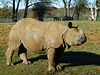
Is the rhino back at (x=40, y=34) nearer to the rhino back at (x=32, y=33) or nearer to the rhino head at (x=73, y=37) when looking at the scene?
the rhino back at (x=32, y=33)

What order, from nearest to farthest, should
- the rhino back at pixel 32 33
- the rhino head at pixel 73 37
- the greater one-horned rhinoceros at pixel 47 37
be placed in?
the rhino head at pixel 73 37 → the greater one-horned rhinoceros at pixel 47 37 → the rhino back at pixel 32 33

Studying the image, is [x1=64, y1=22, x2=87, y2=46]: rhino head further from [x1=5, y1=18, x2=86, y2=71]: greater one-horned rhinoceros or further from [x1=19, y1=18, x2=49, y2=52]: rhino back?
[x1=19, y1=18, x2=49, y2=52]: rhino back

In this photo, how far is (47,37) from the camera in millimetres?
4684

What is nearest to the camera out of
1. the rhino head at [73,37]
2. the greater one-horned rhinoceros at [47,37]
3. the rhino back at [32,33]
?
the rhino head at [73,37]

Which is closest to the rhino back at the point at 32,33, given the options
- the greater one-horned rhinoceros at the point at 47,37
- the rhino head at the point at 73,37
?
the greater one-horned rhinoceros at the point at 47,37

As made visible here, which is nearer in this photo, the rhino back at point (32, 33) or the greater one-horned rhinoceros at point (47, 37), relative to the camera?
the greater one-horned rhinoceros at point (47, 37)

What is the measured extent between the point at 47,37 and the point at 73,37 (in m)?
0.94

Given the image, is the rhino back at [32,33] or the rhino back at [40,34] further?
the rhino back at [32,33]

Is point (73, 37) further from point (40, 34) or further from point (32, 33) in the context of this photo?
point (32, 33)

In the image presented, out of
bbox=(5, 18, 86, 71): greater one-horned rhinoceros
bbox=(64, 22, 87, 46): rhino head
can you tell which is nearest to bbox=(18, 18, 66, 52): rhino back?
bbox=(5, 18, 86, 71): greater one-horned rhinoceros

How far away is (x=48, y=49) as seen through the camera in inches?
190

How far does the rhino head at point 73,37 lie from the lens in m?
4.39

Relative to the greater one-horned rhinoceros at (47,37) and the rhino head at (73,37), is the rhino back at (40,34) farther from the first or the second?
the rhino head at (73,37)

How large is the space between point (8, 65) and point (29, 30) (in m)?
2.12
